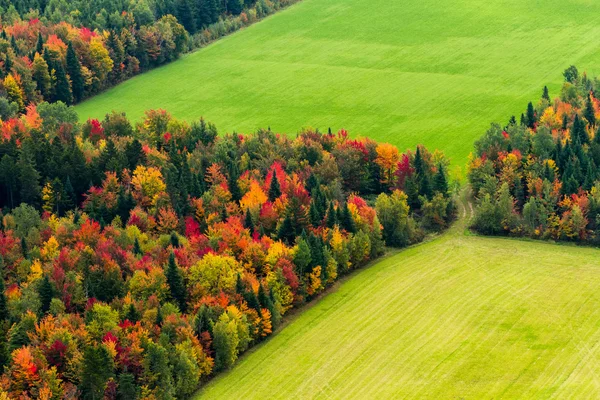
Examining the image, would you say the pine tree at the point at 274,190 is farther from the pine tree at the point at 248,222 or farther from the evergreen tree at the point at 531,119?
the evergreen tree at the point at 531,119

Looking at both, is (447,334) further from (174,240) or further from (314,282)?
(174,240)

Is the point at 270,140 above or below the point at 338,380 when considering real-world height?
above

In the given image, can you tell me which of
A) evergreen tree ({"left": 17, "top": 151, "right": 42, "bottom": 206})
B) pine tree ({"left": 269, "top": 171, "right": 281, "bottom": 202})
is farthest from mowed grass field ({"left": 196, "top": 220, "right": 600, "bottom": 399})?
evergreen tree ({"left": 17, "top": 151, "right": 42, "bottom": 206})

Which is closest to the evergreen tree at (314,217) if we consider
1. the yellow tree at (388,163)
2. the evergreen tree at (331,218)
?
the evergreen tree at (331,218)

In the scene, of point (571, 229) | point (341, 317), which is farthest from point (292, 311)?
point (571, 229)

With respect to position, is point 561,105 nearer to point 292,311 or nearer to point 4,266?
point 292,311

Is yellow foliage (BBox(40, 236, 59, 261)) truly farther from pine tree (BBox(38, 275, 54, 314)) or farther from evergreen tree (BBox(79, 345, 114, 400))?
evergreen tree (BBox(79, 345, 114, 400))
